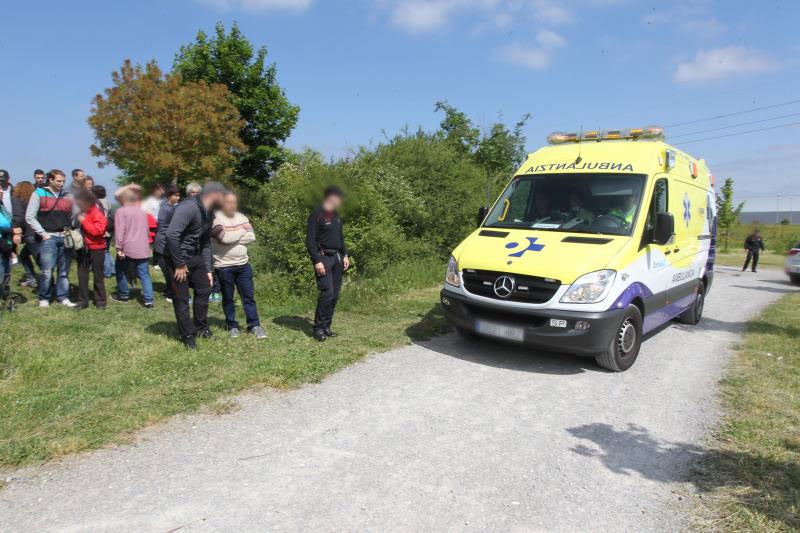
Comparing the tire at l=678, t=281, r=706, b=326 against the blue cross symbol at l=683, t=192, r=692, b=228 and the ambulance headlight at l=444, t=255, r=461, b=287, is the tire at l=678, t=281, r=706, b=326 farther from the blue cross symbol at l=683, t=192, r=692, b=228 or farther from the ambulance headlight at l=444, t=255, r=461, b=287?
the ambulance headlight at l=444, t=255, r=461, b=287

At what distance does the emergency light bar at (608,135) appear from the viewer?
24.6 ft

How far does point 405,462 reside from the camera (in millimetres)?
3650

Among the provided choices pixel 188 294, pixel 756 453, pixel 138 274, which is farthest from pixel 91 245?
pixel 756 453

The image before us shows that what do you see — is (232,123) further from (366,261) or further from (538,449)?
Answer: (538,449)

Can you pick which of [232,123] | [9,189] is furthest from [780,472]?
[232,123]

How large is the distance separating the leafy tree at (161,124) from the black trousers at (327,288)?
16.1 m

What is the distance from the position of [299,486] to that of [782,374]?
5.62 meters

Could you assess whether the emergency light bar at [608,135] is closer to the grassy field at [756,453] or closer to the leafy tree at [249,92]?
the grassy field at [756,453]

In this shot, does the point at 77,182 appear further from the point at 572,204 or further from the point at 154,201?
the point at 572,204

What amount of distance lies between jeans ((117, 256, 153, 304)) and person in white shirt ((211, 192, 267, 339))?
7.48ft

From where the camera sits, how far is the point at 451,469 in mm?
3582

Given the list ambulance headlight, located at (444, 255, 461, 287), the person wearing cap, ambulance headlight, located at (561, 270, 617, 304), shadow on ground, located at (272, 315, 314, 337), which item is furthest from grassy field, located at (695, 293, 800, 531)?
the person wearing cap

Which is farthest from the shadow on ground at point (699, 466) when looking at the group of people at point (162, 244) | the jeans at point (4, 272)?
the jeans at point (4, 272)

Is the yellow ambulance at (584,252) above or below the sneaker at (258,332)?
above
